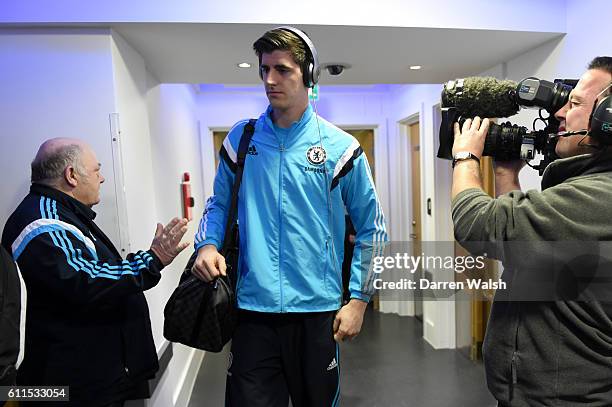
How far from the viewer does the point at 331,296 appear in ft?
3.67

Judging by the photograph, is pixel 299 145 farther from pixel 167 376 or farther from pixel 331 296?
pixel 167 376

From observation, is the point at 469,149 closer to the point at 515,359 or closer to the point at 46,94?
the point at 515,359

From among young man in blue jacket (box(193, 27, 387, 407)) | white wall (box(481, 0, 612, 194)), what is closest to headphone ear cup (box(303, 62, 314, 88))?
young man in blue jacket (box(193, 27, 387, 407))

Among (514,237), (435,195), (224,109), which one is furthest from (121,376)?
(224,109)

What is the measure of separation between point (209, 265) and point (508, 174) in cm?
78

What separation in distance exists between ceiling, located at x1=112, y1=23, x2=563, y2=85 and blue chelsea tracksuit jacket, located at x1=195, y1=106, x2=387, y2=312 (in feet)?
2.10

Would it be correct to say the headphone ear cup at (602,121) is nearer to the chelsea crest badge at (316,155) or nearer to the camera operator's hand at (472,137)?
the camera operator's hand at (472,137)

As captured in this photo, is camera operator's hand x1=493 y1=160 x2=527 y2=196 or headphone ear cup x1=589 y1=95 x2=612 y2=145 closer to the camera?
headphone ear cup x1=589 y1=95 x2=612 y2=145

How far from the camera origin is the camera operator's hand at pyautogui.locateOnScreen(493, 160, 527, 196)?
0.91 m

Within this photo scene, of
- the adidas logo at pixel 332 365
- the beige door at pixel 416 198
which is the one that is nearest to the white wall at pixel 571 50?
the adidas logo at pixel 332 365

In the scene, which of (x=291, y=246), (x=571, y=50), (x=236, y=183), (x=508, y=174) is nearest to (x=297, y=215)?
(x=291, y=246)

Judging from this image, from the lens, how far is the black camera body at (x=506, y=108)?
89 centimetres

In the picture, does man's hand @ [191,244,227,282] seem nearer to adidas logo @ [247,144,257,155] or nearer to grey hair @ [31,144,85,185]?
adidas logo @ [247,144,257,155]

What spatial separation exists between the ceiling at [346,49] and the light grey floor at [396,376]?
1.94m
